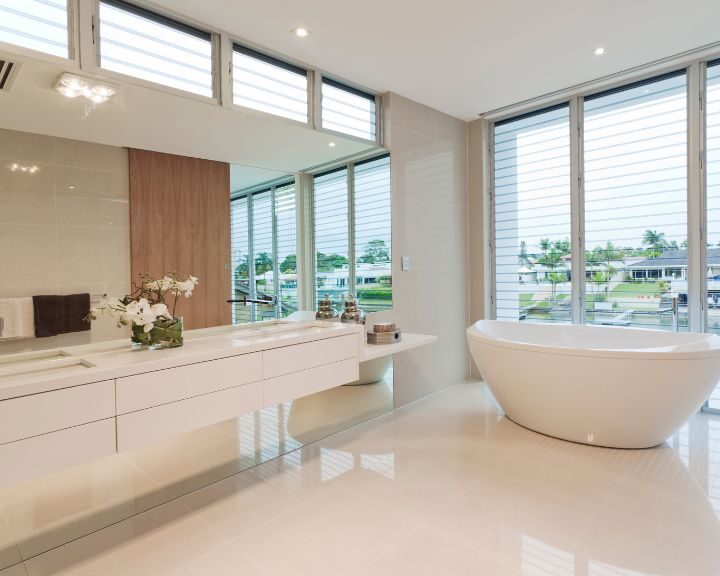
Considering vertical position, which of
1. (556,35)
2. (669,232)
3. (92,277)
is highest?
(556,35)

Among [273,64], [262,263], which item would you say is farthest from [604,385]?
[273,64]

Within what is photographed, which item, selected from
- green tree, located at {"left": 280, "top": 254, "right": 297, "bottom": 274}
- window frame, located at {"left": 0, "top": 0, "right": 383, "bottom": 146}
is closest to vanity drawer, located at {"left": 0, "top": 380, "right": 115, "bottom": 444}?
green tree, located at {"left": 280, "top": 254, "right": 297, "bottom": 274}

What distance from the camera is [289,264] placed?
2896 mm

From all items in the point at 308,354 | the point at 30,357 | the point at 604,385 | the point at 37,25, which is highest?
the point at 37,25

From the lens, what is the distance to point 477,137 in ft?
14.2

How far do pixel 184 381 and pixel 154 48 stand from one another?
1.69 m

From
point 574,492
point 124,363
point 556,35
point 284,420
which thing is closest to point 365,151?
point 556,35

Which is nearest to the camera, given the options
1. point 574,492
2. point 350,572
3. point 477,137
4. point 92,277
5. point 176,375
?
point 350,572

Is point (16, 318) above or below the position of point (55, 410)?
above

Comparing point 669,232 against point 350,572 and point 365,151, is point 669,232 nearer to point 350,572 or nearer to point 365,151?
point 365,151

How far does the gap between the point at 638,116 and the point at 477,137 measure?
1334 millimetres

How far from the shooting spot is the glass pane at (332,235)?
3102mm

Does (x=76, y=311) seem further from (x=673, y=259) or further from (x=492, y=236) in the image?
(x=673, y=259)

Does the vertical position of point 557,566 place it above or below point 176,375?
below
